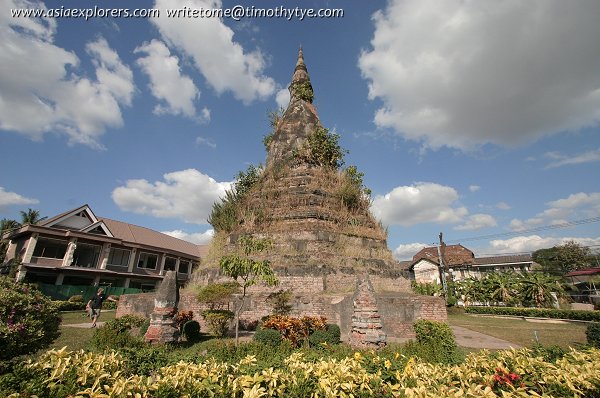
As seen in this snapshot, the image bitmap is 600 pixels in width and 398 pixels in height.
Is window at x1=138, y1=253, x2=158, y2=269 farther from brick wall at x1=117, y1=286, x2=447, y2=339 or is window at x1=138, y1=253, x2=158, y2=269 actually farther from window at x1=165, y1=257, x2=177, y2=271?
brick wall at x1=117, y1=286, x2=447, y2=339

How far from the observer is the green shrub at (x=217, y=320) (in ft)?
32.2

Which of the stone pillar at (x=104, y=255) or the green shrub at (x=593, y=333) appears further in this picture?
the stone pillar at (x=104, y=255)

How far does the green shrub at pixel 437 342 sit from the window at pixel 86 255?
94.1ft

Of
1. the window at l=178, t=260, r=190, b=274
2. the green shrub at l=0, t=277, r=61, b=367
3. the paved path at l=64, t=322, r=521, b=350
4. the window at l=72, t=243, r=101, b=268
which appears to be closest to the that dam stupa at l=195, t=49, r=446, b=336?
the paved path at l=64, t=322, r=521, b=350

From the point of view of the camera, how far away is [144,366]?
4582mm

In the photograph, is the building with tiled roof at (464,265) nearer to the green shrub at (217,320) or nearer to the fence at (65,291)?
the green shrub at (217,320)

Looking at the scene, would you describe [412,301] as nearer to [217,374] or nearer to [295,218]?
[295,218]

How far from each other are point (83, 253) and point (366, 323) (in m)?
29.4

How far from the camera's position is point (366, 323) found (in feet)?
25.4

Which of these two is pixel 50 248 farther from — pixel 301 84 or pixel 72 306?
pixel 301 84

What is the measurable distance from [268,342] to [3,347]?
17.1 feet

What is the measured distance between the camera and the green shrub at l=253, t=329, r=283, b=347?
7.88 meters

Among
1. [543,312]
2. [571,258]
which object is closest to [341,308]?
[543,312]

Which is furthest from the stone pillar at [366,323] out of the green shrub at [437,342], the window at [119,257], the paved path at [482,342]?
the window at [119,257]
